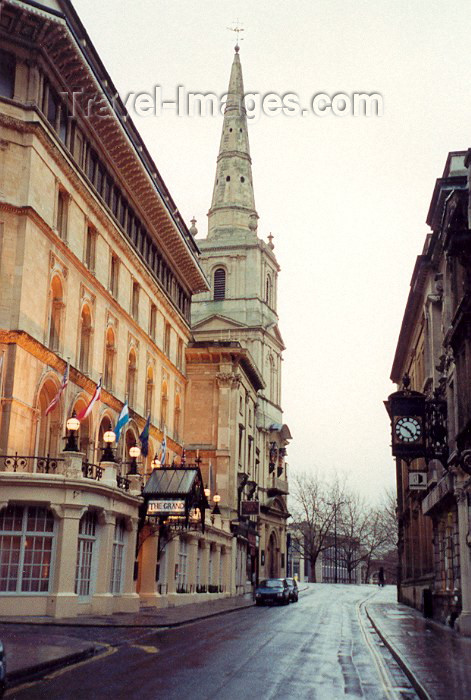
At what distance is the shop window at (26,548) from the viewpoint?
92.3 feet

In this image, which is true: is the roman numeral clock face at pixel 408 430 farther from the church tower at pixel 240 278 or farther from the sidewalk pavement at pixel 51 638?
the church tower at pixel 240 278

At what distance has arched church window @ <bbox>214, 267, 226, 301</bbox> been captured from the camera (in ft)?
290

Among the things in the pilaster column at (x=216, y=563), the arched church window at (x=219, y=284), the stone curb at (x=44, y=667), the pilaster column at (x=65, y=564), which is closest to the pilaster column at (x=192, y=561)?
the pilaster column at (x=216, y=563)

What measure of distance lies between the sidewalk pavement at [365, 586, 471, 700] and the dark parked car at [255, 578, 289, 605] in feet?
55.5

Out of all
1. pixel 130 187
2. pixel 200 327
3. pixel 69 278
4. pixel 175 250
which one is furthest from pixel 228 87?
pixel 69 278

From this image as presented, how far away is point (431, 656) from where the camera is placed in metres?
19.7

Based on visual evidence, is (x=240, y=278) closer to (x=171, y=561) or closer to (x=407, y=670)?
(x=171, y=561)

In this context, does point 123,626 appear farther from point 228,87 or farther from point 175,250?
point 228,87

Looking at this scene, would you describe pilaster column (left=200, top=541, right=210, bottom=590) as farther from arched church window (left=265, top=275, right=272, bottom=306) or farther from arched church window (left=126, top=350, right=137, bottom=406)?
arched church window (left=265, top=275, right=272, bottom=306)

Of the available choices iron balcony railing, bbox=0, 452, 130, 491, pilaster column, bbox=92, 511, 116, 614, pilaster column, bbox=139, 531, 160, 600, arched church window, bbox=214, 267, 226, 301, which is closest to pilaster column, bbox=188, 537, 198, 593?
pilaster column, bbox=139, 531, 160, 600

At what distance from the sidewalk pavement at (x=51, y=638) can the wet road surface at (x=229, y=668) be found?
0.34 meters

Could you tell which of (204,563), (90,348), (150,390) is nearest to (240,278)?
(150,390)

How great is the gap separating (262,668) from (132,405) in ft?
95.6

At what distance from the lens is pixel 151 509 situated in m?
35.6
